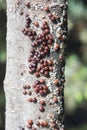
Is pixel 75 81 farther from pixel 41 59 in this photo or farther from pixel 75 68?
pixel 41 59

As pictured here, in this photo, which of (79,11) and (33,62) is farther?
(79,11)

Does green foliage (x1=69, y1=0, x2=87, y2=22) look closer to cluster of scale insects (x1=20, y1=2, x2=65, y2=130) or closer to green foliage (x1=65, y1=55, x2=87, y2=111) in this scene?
green foliage (x1=65, y1=55, x2=87, y2=111)

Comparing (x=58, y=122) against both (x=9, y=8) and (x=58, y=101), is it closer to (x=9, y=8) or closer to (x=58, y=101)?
(x=58, y=101)

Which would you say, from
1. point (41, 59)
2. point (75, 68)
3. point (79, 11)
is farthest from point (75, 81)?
point (41, 59)

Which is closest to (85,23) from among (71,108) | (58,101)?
(71,108)

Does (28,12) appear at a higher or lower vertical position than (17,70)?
higher

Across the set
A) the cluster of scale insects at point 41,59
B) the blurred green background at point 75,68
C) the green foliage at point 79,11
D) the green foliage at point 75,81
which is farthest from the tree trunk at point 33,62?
the green foliage at point 79,11
